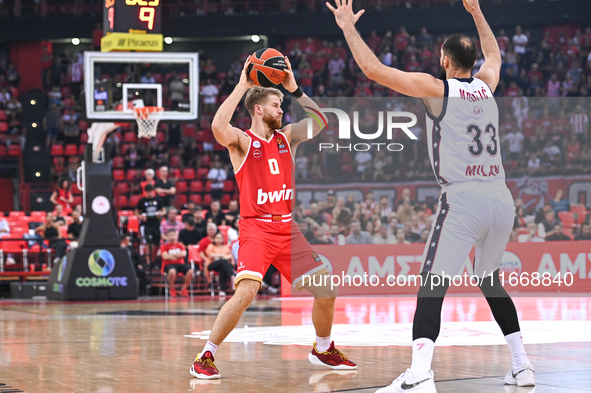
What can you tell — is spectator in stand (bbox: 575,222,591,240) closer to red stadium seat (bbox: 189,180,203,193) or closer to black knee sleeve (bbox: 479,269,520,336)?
black knee sleeve (bbox: 479,269,520,336)

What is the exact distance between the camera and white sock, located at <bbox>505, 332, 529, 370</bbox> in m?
5.54

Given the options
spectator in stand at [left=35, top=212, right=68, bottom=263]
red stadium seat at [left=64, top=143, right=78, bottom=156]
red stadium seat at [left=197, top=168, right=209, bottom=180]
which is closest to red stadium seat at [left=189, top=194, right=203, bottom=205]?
red stadium seat at [left=197, top=168, right=209, bottom=180]

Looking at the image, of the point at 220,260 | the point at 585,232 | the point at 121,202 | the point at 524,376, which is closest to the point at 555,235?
the point at 585,232

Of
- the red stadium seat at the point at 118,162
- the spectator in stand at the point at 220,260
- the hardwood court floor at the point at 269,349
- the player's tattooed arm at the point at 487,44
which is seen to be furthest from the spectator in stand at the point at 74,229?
the player's tattooed arm at the point at 487,44

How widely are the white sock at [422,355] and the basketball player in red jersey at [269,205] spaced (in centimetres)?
154

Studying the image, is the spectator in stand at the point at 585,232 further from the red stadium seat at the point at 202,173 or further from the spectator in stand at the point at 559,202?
the red stadium seat at the point at 202,173

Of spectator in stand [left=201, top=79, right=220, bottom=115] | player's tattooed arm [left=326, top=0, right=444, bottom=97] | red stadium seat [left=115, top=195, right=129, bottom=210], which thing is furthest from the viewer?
spectator in stand [left=201, top=79, right=220, bottom=115]

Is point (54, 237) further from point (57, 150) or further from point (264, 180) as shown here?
point (264, 180)

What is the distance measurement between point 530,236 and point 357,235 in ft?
10.8

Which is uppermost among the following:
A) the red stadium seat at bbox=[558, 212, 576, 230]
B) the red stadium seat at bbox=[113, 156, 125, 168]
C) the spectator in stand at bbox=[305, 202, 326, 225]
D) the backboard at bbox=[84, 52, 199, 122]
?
the backboard at bbox=[84, 52, 199, 122]

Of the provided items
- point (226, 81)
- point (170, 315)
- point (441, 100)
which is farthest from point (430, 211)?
point (226, 81)

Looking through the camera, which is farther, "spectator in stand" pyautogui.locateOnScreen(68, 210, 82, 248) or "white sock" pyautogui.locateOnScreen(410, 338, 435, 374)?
"spectator in stand" pyautogui.locateOnScreen(68, 210, 82, 248)

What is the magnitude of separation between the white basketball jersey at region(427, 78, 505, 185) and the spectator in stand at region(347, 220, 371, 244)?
863 cm

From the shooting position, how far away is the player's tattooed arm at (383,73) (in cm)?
499
